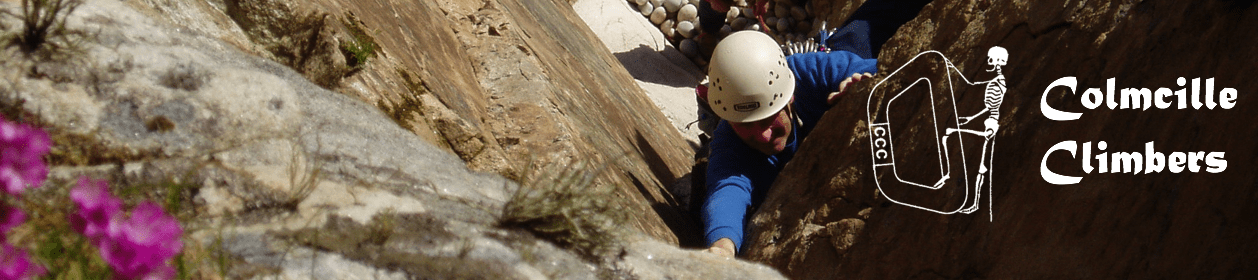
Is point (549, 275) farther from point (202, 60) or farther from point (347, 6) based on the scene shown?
point (347, 6)

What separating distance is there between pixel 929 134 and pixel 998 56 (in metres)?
0.29

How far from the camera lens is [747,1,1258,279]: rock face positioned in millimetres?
2018

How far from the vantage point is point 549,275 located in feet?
5.19

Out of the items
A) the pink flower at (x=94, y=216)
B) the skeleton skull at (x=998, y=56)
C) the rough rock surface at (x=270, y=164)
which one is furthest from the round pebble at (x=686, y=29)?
the pink flower at (x=94, y=216)

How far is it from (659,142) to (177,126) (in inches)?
118

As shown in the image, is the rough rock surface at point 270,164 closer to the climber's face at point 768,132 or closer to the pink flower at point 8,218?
the pink flower at point 8,218

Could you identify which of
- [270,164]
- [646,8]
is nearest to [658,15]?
[646,8]

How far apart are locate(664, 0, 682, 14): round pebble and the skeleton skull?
5931mm

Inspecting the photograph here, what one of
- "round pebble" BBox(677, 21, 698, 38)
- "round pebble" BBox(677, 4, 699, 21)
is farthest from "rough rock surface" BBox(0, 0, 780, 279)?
"round pebble" BBox(677, 4, 699, 21)

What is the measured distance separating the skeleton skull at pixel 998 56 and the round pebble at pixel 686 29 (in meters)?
5.60

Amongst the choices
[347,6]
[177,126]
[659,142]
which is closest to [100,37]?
[177,126]

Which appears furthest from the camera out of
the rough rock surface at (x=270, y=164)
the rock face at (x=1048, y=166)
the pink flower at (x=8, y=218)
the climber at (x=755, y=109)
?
the climber at (x=755, y=109)

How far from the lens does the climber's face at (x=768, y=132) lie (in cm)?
352

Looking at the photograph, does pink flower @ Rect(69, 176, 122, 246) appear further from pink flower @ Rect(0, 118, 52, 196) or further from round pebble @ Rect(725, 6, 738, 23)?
round pebble @ Rect(725, 6, 738, 23)
